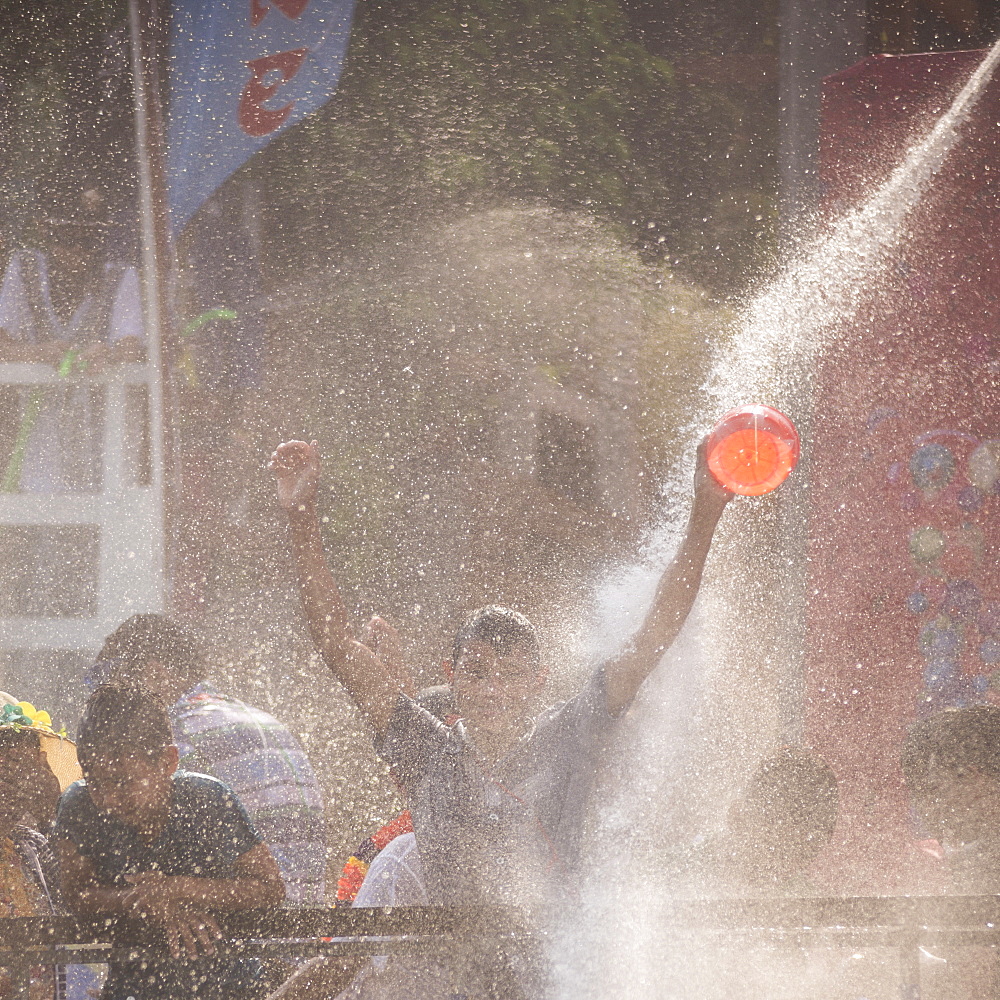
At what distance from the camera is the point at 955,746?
1.92 metres

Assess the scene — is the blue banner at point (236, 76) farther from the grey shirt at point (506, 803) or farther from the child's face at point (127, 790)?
the grey shirt at point (506, 803)

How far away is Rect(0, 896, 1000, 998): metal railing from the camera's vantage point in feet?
4.38

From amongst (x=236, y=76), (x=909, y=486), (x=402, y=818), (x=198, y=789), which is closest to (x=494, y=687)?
(x=402, y=818)

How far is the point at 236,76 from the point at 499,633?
346cm

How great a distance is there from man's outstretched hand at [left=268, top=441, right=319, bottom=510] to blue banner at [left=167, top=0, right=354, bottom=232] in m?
2.73

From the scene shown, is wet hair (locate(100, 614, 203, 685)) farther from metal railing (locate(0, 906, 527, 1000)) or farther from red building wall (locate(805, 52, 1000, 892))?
red building wall (locate(805, 52, 1000, 892))

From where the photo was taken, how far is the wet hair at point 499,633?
1.73 m

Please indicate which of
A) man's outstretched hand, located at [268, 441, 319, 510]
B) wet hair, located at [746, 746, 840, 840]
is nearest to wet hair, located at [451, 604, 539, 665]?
man's outstretched hand, located at [268, 441, 319, 510]

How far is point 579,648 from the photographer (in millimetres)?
3508

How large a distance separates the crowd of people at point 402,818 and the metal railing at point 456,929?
4cm

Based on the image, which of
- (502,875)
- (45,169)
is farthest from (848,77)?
(45,169)

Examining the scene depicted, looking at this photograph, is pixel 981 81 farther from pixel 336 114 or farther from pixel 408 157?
pixel 336 114

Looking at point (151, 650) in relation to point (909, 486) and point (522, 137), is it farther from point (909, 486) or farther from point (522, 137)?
point (522, 137)

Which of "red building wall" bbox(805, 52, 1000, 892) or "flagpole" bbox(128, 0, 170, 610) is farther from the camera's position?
"flagpole" bbox(128, 0, 170, 610)
